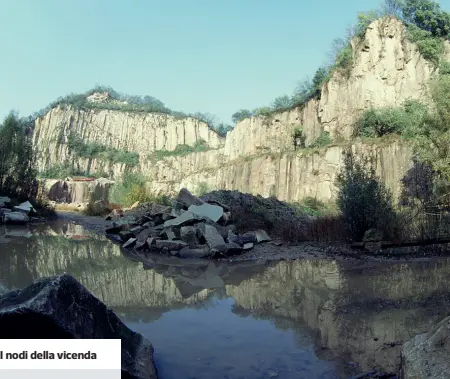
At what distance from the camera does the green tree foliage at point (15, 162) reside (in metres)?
21.1

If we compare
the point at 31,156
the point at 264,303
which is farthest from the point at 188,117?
the point at 264,303

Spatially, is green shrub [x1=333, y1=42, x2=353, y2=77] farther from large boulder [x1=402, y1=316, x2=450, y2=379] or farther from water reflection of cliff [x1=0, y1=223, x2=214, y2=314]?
large boulder [x1=402, y1=316, x2=450, y2=379]

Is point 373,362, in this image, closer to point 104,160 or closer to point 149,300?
point 149,300

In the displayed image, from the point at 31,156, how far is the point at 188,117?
6923cm

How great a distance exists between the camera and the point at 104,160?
273ft

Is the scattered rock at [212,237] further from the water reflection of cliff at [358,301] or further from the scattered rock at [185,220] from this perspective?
the water reflection of cliff at [358,301]

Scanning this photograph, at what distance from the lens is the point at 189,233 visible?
1069cm

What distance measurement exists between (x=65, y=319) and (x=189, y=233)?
7758 millimetres

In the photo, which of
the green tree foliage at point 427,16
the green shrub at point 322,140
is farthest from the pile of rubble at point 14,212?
the green tree foliage at point 427,16

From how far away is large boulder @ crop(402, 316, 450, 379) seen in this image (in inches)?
106

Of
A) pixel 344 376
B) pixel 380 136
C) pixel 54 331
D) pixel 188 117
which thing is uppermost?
pixel 188 117

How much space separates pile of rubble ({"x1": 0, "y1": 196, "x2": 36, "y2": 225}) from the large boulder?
17.1m

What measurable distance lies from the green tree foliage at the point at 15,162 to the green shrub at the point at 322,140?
24.4 m

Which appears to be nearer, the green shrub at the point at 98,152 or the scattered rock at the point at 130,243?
the scattered rock at the point at 130,243
